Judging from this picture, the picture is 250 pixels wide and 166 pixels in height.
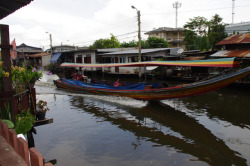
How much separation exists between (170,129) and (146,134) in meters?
1.25

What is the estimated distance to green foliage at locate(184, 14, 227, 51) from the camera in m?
25.9

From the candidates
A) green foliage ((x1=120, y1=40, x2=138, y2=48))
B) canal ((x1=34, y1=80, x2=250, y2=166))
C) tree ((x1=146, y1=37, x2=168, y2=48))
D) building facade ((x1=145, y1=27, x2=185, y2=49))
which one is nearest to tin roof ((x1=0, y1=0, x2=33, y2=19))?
canal ((x1=34, y1=80, x2=250, y2=166))

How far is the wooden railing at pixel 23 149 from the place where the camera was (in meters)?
1.88

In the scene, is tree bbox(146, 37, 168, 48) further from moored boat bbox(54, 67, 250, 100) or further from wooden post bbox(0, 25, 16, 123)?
wooden post bbox(0, 25, 16, 123)

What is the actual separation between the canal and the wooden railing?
366 centimetres

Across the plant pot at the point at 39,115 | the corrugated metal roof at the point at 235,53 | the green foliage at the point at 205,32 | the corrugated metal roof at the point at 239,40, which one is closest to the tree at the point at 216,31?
the green foliage at the point at 205,32

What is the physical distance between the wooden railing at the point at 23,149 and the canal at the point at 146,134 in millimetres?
3663

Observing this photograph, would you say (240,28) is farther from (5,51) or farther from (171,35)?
(5,51)

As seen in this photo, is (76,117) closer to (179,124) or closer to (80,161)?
(80,161)

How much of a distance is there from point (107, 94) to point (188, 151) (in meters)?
8.26

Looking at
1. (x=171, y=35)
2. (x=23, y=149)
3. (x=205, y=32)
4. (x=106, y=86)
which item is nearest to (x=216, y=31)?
(x=205, y=32)

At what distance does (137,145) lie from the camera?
6918 millimetres

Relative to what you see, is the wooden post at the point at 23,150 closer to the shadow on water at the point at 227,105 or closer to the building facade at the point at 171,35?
the shadow on water at the point at 227,105

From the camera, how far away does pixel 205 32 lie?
30938 millimetres
